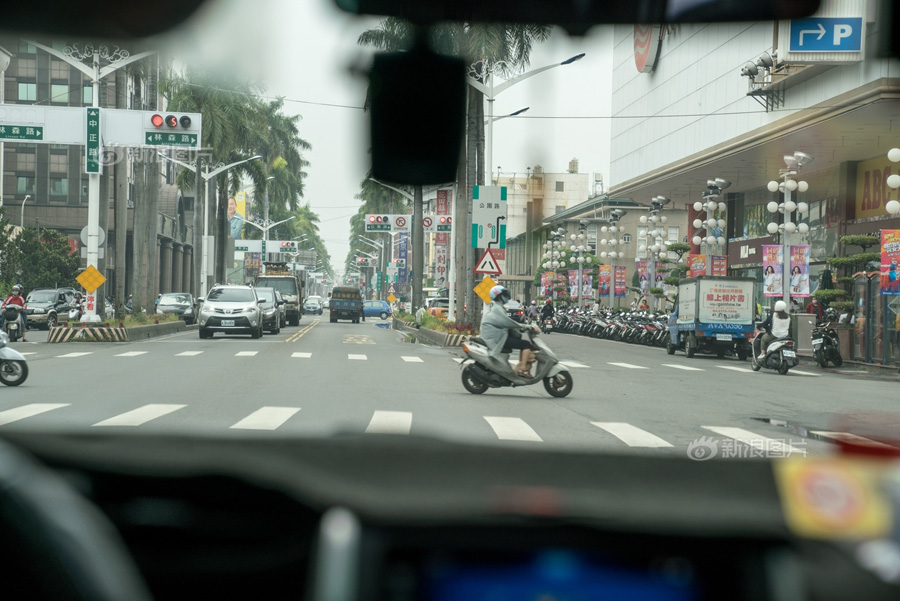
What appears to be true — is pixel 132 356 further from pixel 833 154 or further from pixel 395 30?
pixel 395 30

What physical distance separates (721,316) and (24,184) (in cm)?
1913

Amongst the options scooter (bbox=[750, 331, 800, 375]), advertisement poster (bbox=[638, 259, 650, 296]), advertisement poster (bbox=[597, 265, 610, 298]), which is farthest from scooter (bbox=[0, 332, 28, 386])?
advertisement poster (bbox=[597, 265, 610, 298])

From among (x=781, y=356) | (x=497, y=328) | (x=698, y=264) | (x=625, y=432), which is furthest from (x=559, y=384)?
(x=698, y=264)

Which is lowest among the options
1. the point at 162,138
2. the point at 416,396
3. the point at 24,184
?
the point at 416,396

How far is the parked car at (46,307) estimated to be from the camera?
38.5 meters

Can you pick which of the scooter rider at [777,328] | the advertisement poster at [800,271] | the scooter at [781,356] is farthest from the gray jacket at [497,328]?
the advertisement poster at [800,271]

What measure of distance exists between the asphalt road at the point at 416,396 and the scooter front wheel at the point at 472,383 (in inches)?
7.5

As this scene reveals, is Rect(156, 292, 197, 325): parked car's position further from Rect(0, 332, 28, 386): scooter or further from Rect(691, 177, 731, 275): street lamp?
Rect(0, 332, 28, 386): scooter

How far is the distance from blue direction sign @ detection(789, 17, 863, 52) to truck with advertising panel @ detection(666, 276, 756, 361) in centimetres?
2787

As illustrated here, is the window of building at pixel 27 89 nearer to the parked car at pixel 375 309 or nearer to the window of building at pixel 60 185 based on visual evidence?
the window of building at pixel 60 185

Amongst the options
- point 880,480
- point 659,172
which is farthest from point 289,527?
point 659,172

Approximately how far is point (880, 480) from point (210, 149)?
4849cm

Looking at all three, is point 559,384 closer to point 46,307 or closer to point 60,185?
point 60,185

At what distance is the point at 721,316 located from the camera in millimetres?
29000
